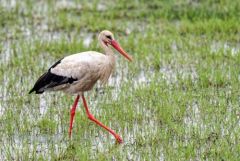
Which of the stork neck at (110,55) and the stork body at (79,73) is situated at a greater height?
the stork neck at (110,55)

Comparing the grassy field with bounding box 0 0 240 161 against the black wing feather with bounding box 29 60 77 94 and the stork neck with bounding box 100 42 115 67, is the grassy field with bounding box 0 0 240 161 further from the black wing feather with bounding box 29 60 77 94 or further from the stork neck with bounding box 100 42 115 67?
the stork neck with bounding box 100 42 115 67

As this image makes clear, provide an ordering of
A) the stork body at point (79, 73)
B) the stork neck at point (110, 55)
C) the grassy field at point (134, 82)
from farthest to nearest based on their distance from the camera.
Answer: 1. the stork neck at point (110, 55)
2. the stork body at point (79, 73)
3. the grassy field at point (134, 82)

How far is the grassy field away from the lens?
720cm

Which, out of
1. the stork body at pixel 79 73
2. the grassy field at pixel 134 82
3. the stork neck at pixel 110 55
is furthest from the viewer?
the stork neck at pixel 110 55

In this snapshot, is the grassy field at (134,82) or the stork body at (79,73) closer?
the grassy field at (134,82)

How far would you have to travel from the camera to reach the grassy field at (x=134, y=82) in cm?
720

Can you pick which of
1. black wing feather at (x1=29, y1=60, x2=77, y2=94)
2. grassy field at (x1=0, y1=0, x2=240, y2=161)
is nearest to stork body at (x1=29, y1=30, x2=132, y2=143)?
black wing feather at (x1=29, y1=60, x2=77, y2=94)

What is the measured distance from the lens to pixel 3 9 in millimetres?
13430

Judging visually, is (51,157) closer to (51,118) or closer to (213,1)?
(51,118)

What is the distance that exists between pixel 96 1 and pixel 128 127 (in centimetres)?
653

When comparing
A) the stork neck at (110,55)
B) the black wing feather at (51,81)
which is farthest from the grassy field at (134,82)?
the stork neck at (110,55)

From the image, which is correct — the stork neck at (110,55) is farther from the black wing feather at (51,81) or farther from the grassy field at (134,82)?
the grassy field at (134,82)

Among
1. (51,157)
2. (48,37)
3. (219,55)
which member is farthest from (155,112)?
(48,37)

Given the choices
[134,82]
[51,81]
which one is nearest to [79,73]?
[51,81]
